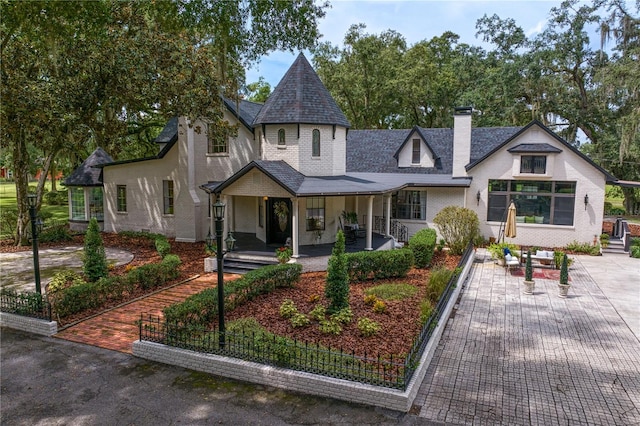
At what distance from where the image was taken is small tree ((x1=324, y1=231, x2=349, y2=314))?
1040cm

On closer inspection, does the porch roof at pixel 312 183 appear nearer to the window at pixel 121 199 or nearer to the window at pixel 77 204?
the window at pixel 121 199

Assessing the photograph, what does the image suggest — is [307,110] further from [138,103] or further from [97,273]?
[97,273]

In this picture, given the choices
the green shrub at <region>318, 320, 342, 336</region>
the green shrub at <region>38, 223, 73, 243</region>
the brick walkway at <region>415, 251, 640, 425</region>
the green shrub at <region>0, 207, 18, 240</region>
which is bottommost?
the brick walkway at <region>415, 251, 640, 425</region>

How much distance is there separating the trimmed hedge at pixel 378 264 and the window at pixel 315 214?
3796 millimetres

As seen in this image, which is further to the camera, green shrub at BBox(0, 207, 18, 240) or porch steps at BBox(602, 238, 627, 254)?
green shrub at BBox(0, 207, 18, 240)

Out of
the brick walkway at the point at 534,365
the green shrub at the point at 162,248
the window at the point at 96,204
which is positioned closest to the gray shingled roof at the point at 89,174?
the window at the point at 96,204

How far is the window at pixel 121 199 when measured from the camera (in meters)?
23.9

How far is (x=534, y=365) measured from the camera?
8570 millimetres

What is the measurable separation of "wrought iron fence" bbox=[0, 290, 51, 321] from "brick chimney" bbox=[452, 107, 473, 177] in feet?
60.5

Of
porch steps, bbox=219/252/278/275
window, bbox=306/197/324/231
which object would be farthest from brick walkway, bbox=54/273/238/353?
window, bbox=306/197/324/231

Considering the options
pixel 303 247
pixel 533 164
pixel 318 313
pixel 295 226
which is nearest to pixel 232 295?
pixel 318 313

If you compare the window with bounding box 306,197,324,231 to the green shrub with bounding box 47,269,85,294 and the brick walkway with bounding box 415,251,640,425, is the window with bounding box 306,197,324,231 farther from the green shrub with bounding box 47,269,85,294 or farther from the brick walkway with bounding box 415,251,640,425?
the green shrub with bounding box 47,269,85,294

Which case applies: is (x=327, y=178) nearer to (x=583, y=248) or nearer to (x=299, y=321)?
(x=299, y=321)

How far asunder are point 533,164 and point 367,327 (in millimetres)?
15195
